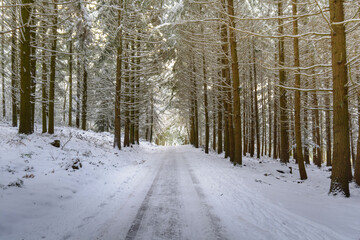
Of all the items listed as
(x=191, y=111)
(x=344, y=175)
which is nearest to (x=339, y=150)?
→ (x=344, y=175)

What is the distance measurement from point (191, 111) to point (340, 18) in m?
19.6

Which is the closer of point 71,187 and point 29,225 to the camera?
point 29,225

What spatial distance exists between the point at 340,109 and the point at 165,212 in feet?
18.6

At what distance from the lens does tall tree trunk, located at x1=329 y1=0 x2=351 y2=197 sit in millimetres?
5605

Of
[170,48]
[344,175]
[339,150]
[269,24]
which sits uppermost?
[269,24]

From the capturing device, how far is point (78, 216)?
13.9 feet

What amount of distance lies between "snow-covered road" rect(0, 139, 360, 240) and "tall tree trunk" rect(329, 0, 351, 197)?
57 cm

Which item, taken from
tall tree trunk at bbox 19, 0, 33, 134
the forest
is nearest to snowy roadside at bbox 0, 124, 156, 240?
tall tree trunk at bbox 19, 0, 33, 134

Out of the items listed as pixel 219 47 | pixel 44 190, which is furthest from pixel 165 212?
pixel 219 47

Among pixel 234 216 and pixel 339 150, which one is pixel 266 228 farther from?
pixel 339 150

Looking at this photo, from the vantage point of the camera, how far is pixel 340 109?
565cm

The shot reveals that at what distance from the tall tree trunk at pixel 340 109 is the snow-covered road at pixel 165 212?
57 centimetres

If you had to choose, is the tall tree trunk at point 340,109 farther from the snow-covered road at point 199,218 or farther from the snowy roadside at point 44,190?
the snowy roadside at point 44,190

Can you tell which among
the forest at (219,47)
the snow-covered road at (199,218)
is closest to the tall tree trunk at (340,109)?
the forest at (219,47)
